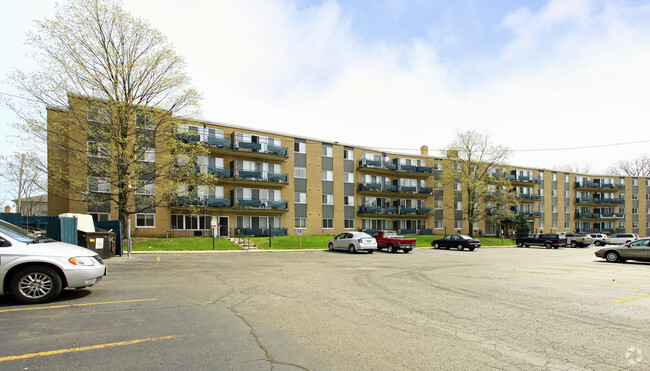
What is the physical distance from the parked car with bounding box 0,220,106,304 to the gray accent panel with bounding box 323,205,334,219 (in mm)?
35628

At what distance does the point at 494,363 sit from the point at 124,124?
26366 millimetres

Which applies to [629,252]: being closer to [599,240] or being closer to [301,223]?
[301,223]

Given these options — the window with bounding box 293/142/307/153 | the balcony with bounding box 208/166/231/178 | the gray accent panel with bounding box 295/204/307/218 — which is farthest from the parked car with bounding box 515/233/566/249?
the balcony with bounding box 208/166/231/178

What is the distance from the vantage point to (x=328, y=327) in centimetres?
582

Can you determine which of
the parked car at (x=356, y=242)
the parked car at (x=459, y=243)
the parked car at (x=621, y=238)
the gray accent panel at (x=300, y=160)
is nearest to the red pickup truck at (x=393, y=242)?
the parked car at (x=356, y=242)

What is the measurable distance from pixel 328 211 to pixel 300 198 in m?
3.97

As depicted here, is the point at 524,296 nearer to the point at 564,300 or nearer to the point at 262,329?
the point at 564,300

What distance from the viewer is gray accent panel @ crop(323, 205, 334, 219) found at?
42925 mm

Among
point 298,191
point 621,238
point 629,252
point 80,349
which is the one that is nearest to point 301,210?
point 298,191

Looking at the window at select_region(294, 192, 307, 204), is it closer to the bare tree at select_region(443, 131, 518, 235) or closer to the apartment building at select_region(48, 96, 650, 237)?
the apartment building at select_region(48, 96, 650, 237)

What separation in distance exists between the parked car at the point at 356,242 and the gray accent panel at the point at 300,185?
50.9ft

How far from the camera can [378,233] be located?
28016 millimetres

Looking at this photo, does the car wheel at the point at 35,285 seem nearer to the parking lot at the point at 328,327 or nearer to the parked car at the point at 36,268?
the parked car at the point at 36,268

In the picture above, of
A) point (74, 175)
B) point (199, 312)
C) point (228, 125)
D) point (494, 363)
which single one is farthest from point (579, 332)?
point (228, 125)
